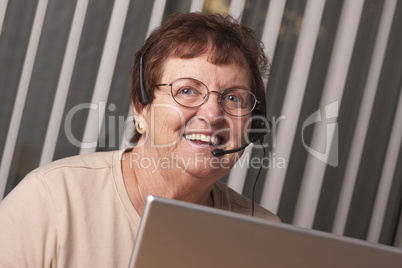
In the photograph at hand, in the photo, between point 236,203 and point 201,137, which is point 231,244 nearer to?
point 201,137

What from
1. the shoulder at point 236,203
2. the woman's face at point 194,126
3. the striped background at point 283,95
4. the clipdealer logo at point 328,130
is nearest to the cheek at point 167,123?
the woman's face at point 194,126

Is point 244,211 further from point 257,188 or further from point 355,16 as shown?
point 355,16

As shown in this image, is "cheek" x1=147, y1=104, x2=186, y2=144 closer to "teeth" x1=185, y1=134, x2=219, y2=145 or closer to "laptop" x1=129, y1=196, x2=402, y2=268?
"teeth" x1=185, y1=134, x2=219, y2=145

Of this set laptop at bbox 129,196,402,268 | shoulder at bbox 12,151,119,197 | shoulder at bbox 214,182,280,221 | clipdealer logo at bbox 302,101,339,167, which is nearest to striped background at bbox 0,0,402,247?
clipdealer logo at bbox 302,101,339,167

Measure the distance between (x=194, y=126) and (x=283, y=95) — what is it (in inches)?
35.5

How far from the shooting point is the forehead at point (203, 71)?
4.52 feet

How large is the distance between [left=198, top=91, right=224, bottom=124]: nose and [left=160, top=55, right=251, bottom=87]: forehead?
0.04 meters

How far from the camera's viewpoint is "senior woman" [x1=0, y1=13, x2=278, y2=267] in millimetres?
1213

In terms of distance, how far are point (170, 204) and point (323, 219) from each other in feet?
5.63

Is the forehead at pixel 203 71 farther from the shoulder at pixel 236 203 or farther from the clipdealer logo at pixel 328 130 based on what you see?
the clipdealer logo at pixel 328 130

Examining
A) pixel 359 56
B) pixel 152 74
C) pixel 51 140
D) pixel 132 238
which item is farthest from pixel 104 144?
pixel 359 56

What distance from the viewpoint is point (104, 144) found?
6.50ft

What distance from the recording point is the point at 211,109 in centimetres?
137

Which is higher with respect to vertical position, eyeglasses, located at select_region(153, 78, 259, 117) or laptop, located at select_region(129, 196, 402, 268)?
eyeglasses, located at select_region(153, 78, 259, 117)
